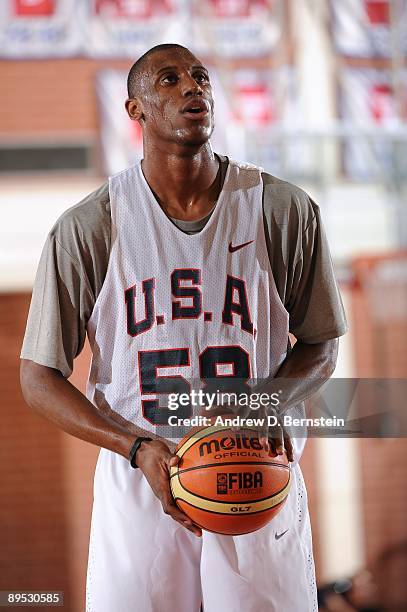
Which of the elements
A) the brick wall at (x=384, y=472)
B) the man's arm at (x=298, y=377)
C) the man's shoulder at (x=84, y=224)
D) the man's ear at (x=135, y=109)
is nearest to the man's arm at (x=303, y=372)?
the man's arm at (x=298, y=377)

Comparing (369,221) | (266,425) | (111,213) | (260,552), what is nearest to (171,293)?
(111,213)

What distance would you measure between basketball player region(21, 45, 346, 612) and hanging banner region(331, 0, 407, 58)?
9.00 ft

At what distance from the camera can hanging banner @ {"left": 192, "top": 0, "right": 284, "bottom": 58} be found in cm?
456

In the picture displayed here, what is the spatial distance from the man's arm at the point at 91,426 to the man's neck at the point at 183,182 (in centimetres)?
44

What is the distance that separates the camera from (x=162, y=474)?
6.04 feet

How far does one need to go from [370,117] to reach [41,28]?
167 cm

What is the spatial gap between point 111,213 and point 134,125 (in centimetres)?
268

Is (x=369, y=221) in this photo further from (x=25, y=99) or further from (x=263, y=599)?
(x=263, y=599)

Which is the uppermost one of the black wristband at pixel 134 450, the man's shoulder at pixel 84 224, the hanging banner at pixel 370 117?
the hanging banner at pixel 370 117

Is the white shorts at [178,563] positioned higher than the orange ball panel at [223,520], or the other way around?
the orange ball panel at [223,520]

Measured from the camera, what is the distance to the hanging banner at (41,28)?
4.52m

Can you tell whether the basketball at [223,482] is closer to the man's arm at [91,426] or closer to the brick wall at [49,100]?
the man's arm at [91,426]

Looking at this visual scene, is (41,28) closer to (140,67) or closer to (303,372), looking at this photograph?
(140,67)

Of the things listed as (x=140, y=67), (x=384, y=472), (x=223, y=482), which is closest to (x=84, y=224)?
(x=140, y=67)
